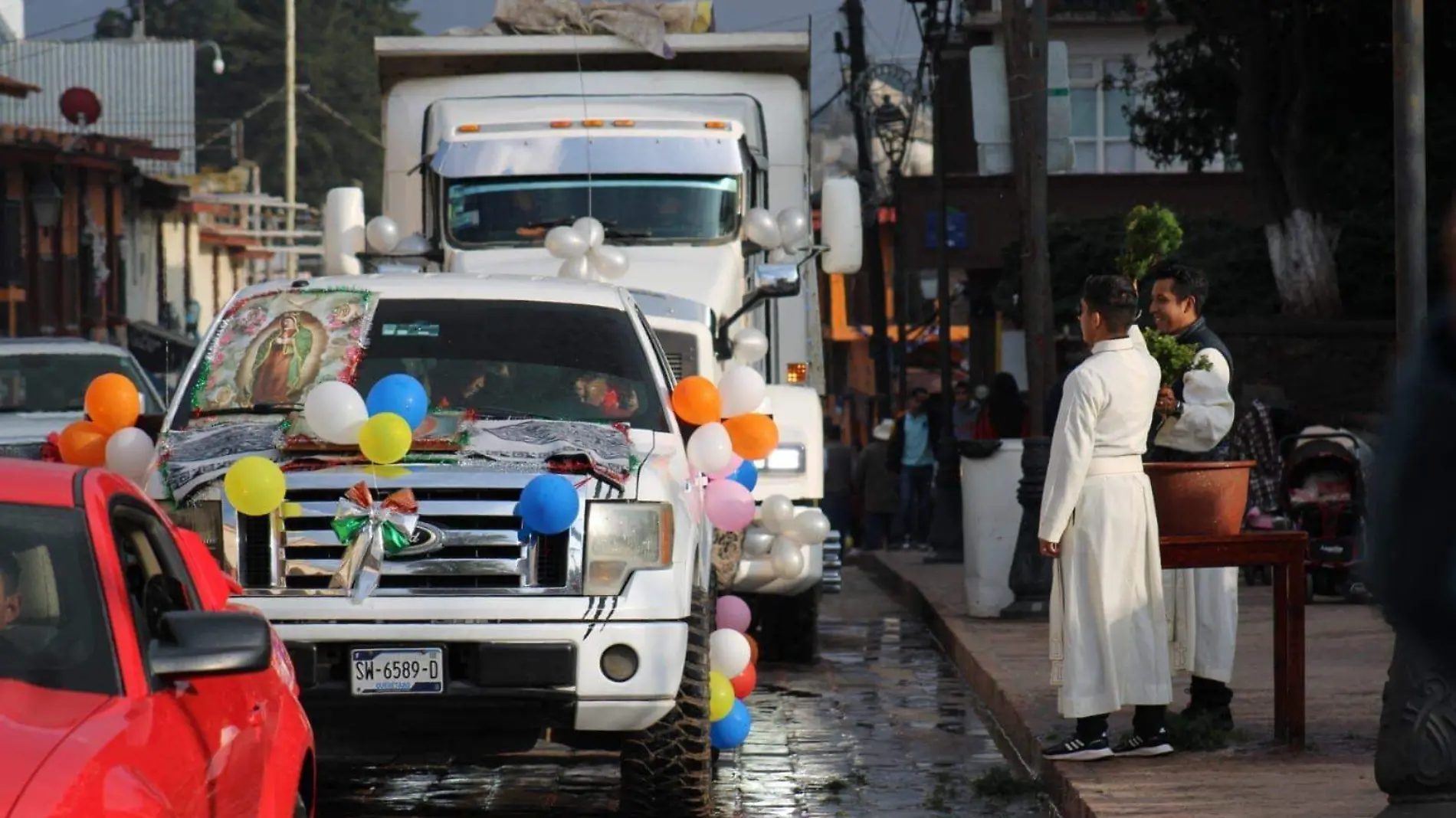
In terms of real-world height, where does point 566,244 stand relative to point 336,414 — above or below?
above

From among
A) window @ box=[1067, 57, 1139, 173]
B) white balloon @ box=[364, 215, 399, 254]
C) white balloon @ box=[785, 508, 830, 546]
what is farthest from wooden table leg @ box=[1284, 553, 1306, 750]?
window @ box=[1067, 57, 1139, 173]

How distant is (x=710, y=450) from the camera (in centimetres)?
930

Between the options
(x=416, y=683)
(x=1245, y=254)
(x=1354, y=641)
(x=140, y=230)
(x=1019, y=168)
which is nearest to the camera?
(x=416, y=683)

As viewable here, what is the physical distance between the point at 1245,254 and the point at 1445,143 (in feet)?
18.4

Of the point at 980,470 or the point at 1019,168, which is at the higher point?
Answer: the point at 1019,168

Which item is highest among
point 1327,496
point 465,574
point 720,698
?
point 465,574

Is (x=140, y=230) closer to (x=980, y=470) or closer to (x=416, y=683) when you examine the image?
(x=980, y=470)

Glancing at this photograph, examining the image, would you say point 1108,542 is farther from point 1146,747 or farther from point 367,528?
point 367,528

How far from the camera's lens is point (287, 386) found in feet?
30.9

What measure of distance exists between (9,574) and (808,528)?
7766 mm

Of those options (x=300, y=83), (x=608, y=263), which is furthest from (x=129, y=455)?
(x=300, y=83)

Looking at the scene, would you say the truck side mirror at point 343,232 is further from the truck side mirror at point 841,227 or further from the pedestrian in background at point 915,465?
the pedestrian in background at point 915,465

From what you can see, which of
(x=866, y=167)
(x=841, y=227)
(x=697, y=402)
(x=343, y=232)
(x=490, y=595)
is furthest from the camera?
(x=866, y=167)

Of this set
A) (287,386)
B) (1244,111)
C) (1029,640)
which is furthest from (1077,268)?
(287,386)
